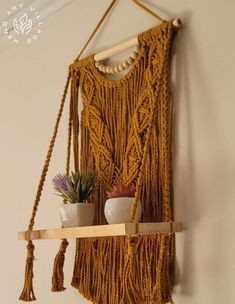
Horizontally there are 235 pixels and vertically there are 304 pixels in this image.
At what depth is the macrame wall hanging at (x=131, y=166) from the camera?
101cm

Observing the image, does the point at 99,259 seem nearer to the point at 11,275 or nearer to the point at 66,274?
the point at 66,274

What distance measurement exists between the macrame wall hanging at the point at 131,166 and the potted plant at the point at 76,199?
0.18 ft

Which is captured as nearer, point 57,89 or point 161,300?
point 161,300

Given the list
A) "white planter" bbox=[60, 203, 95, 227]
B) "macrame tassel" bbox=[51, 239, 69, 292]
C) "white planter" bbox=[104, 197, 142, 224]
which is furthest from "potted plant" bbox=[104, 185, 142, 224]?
"macrame tassel" bbox=[51, 239, 69, 292]

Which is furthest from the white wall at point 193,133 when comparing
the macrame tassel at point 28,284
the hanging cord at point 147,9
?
the macrame tassel at point 28,284

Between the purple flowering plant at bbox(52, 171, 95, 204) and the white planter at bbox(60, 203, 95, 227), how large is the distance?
20mm

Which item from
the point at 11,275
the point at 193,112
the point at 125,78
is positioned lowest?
the point at 11,275

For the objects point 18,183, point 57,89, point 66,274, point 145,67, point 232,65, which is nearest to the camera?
point 232,65

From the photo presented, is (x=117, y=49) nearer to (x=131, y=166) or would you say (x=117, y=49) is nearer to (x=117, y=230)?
(x=131, y=166)

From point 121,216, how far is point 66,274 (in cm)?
38

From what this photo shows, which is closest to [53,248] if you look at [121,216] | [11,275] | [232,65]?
[11,275]

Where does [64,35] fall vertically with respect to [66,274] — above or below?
above

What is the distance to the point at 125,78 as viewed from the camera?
3.78 feet

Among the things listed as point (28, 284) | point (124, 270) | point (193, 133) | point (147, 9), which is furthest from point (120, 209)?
point (147, 9)
